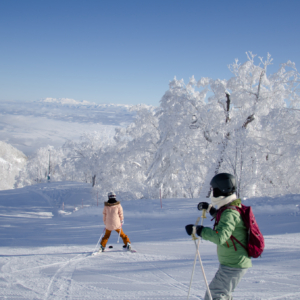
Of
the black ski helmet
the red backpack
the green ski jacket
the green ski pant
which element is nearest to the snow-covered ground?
the green ski pant

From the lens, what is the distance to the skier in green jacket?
224cm

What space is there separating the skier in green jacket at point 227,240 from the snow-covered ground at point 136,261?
130cm

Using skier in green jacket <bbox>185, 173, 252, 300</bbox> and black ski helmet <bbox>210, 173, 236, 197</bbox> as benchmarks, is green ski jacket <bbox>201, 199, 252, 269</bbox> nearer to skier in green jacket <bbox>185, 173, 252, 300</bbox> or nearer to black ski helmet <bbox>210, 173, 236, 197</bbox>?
skier in green jacket <bbox>185, 173, 252, 300</bbox>

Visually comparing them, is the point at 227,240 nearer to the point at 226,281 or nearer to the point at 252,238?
the point at 252,238

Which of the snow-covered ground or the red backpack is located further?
the snow-covered ground

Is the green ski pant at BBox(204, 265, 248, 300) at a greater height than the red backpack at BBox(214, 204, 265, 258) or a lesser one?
lesser

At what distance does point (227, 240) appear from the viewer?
232cm

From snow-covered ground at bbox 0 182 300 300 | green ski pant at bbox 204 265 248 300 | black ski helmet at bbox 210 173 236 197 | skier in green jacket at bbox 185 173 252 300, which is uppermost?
black ski helmet at bbox 210 173 236 197

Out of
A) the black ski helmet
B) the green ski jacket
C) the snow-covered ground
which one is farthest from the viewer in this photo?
the snow-covered ground

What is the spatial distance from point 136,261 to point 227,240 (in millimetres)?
3373

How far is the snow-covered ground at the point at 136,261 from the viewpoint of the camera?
3658 mm

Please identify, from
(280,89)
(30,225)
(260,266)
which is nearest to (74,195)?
(30,225)

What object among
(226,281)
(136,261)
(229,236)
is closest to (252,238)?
(229,236)

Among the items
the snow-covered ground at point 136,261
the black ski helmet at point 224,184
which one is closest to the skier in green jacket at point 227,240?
the black ski helmet at point 224,184
